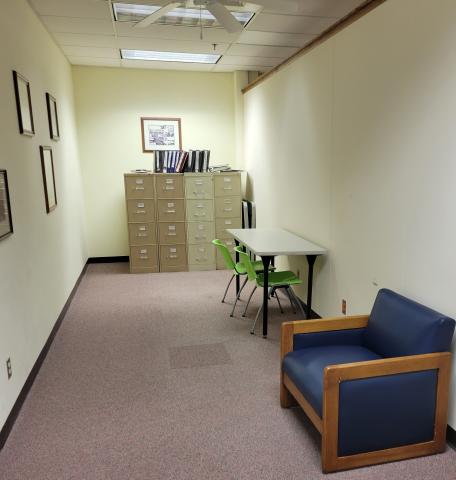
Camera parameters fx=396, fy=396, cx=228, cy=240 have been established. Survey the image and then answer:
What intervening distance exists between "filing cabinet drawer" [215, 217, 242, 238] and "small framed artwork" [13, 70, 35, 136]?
115 inches

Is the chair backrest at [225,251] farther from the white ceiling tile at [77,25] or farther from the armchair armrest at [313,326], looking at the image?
the white ceiling tile at [77,25]

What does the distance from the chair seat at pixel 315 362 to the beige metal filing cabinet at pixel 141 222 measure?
3.55 m

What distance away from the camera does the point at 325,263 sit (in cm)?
340

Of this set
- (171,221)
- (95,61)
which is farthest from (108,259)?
(95,61)

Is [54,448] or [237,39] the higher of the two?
[237,39]

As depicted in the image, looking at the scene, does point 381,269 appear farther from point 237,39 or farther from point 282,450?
point 237,39

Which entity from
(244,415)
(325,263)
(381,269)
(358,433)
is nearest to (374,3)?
(381,269)

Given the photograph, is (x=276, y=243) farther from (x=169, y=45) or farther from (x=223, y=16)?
(x=169, y=45)

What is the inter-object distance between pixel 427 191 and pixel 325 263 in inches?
55.1

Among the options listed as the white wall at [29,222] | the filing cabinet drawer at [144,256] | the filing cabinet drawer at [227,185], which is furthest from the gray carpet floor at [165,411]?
the filing cabinet drawer at [227,185]

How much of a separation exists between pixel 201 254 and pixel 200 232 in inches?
12.3

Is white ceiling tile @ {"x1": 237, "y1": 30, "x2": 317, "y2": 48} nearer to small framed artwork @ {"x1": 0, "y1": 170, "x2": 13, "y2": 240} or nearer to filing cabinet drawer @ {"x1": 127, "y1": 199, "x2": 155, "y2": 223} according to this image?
filing cabinet drawer @ {"x1": 127, "y1": 199, "x2": 155, "y2": 223}

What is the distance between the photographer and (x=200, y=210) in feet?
18.2

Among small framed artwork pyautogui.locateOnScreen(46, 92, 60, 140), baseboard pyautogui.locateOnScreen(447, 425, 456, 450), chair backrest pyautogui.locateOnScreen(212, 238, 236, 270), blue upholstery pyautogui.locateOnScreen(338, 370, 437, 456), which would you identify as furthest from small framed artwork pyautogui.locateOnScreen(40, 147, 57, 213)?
baseboard pyautogui.locateOnScreen(447, 425, 456, 450)
